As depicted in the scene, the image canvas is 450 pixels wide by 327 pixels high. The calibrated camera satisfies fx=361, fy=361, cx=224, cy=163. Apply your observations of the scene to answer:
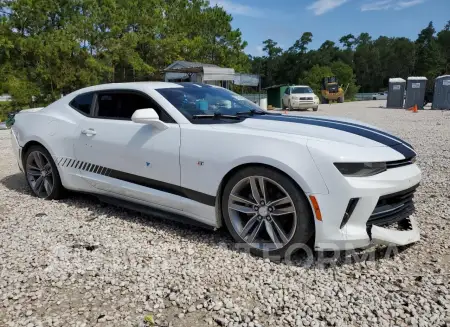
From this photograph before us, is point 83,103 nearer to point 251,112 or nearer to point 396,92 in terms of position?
point 251,112

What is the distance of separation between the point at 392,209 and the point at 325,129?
0.79 meters

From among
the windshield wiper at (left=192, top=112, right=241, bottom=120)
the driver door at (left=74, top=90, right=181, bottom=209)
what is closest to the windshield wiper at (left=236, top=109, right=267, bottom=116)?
the windshield wiper at (left=192, top=112, right=241, bottom=120)

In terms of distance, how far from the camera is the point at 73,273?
2.68 meters

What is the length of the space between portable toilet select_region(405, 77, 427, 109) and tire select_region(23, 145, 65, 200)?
2345 cm

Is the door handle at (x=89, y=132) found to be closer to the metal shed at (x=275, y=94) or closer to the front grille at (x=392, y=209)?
the front grille at (x=392, y=209)

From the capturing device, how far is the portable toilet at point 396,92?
24344 mm

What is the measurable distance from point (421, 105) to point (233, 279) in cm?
2384

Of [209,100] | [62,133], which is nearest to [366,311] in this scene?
[209,100]

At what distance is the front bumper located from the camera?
2.48 metres

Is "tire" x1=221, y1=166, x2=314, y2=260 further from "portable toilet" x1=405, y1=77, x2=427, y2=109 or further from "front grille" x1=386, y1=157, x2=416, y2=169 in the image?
"portable toilet" x1=405, y1=77, x2=427, y2=109

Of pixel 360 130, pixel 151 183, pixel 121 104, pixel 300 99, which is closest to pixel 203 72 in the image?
pixel 300 99

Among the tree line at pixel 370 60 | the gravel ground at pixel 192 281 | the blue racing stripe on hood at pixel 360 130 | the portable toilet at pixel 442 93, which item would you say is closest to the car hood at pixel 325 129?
the blue racing stripe on hood at pixel 360 130

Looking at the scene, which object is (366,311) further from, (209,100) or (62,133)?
(62,133)

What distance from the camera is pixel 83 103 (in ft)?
13.4
